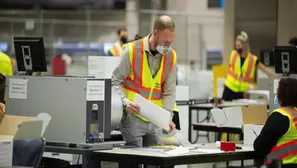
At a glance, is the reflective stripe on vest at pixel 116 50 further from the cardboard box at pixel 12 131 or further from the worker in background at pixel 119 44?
the cardboard box at pixel 12 131

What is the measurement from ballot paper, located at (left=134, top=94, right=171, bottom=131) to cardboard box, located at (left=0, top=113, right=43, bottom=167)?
0.87 m

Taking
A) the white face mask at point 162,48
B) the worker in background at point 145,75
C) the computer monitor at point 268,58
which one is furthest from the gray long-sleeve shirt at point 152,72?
the computer monitor at point 268,58

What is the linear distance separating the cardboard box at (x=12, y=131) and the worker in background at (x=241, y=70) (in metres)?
6.86

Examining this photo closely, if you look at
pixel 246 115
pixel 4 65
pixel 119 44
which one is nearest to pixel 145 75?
pixel 246 115

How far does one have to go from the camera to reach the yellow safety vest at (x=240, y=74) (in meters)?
12.7

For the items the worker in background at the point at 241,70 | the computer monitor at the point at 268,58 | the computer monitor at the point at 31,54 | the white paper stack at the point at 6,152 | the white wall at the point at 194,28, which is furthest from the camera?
the white wall at the point at 194,28

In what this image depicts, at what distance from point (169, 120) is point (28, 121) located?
4.13 feet

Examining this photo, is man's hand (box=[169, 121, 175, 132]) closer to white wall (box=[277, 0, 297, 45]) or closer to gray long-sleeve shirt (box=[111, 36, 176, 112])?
gray long-sleeve shirt (box=[111, 36, 176, 112])

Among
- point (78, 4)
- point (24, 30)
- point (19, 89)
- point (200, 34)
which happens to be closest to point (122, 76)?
point (19, 89)

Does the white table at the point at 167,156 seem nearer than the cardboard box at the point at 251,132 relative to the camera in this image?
Yes

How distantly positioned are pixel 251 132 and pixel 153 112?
1090mm

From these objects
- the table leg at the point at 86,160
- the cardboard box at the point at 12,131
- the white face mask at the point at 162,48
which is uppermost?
the white face mask at the point at 162,48

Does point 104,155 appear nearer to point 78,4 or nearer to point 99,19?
point 99,19

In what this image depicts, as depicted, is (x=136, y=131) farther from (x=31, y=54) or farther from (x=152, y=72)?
(x=31, y=54)
